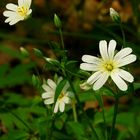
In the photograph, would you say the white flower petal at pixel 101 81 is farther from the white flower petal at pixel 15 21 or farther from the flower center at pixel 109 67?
the white flower petal at pixel 15 21

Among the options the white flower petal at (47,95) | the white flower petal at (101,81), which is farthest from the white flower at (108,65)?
the white flower petal at (47,95)

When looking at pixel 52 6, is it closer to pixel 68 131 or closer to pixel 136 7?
pixel 136 7

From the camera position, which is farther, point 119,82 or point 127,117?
point 127,117

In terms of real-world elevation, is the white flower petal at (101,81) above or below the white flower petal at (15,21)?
below

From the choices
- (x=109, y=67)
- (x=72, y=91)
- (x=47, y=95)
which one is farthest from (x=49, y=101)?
(x=109, y=67)

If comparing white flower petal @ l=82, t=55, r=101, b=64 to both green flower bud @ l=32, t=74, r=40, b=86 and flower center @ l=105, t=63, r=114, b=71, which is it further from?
green flower bud @ l=32, t=74, r=40, b=86

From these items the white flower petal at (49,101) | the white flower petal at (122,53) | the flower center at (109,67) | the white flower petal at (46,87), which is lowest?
the white flower petal at (49,101)

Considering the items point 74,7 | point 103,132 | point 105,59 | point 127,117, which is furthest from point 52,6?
point 105,59

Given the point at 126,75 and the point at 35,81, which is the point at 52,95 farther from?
the point at 126,75
